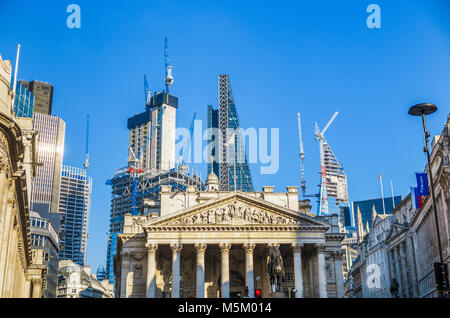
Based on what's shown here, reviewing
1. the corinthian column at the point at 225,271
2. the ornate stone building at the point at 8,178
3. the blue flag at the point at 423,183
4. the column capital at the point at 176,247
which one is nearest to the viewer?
the ornate stone building at the point at 8,178

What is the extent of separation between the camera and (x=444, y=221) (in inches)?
2251

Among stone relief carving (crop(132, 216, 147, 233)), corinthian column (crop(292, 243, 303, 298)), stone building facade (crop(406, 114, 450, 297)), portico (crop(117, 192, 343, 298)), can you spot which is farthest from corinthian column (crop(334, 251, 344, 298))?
stone relief carving (crop(132, 216, 147, 233))

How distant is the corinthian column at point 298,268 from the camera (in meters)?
65.8

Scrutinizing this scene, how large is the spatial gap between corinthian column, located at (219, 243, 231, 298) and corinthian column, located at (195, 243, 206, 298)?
2329mm

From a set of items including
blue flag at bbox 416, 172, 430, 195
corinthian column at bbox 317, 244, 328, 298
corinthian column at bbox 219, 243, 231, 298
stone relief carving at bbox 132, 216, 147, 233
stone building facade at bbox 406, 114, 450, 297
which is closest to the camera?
stone building facade at bbox 406, 114, 450, 297

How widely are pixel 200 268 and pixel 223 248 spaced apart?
3833mm

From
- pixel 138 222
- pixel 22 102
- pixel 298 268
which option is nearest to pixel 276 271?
pixel 298 268

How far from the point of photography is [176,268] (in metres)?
65.4

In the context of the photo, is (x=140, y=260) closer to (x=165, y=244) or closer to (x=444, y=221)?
(x=165, y=244)

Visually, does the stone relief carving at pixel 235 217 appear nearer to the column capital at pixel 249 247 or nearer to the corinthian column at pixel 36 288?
the column capital at pixel 249 247

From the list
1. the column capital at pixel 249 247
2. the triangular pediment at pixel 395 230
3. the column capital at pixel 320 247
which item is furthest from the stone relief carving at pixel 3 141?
the triangular pediment at pixel 395 230

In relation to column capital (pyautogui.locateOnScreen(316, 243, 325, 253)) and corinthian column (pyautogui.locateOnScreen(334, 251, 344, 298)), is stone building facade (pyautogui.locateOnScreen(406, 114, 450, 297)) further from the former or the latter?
column capital (pyautogui.locateOnScreen(316, 243, 325, 253))

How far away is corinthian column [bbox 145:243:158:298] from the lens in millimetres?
65188
